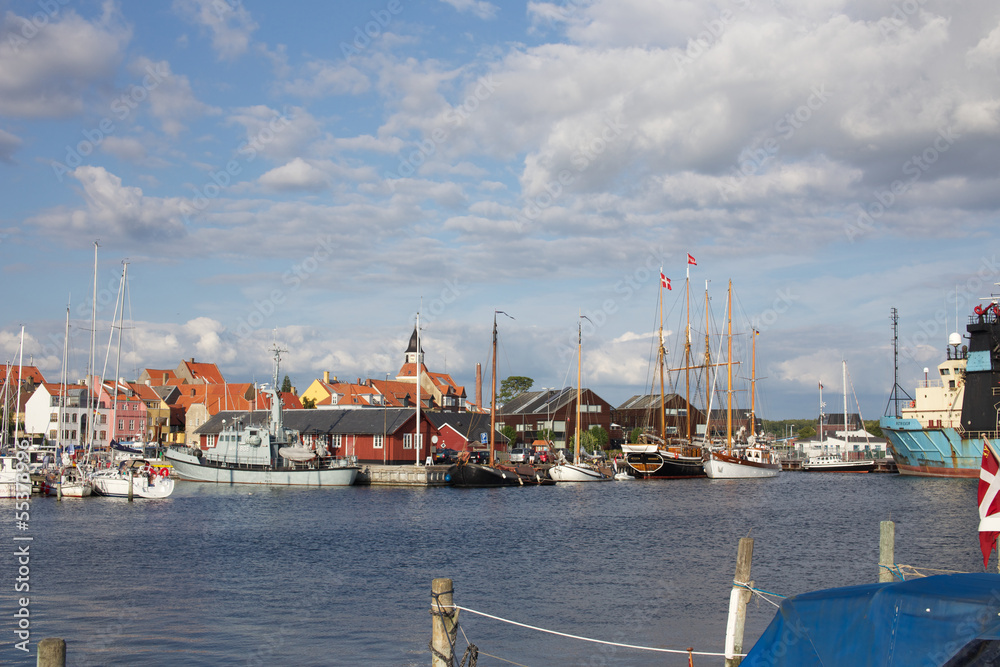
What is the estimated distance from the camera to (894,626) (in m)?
7.61

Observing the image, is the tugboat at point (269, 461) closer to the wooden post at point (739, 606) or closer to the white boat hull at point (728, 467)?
the white boat hull at point (728, 467)

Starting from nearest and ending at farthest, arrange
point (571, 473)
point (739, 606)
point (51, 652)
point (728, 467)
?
point (51, 652) → point (739, 606) → point (571, 473) → point (728, 467)

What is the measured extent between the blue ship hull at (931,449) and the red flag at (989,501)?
71981 millimetres

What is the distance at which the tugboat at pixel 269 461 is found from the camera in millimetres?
70500

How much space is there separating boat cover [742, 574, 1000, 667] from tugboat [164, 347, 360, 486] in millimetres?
64985

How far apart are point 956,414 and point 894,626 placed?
87.0 metres

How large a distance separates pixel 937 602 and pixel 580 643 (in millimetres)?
12070

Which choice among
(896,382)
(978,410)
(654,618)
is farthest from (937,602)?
(896,382)

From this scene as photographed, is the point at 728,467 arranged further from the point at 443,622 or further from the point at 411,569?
the point at 443,622

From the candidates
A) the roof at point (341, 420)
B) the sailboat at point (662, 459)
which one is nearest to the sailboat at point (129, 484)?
the roof at point (341, 420)

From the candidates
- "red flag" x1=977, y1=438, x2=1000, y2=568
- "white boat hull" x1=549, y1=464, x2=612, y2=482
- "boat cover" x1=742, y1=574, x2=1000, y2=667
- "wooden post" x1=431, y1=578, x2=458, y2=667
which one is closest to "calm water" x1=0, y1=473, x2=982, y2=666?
"red flag" x1=977, y1=438, x2=1000, y2=568

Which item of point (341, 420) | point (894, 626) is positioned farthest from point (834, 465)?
point (894, 626)

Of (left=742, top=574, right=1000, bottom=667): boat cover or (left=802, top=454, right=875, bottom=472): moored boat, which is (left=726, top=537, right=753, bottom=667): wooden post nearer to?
(left=742, top=574, right=1000, bottom=667): boat cover

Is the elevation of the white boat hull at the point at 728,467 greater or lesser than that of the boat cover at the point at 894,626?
lesser
